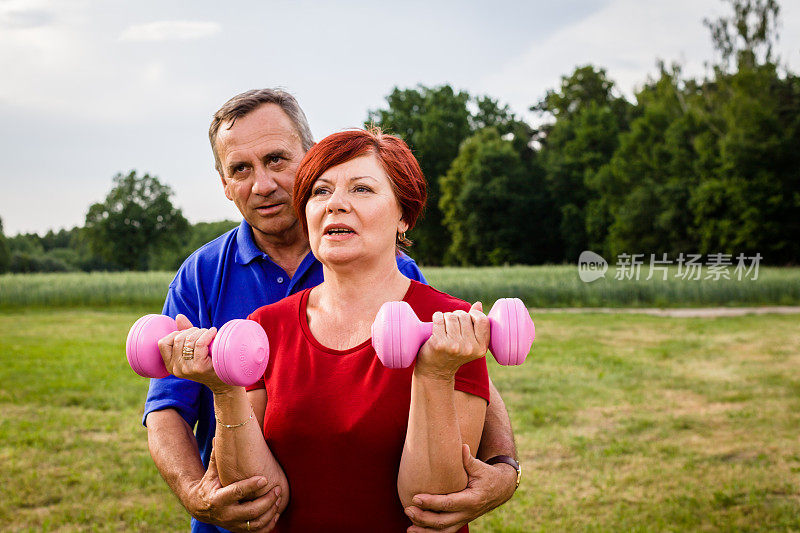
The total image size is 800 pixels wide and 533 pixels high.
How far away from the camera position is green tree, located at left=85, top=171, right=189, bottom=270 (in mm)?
50469

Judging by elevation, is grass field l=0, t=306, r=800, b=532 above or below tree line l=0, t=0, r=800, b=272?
below

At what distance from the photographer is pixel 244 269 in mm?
2408

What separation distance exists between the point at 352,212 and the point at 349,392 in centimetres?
45

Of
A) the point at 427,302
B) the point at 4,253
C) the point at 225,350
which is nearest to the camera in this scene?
the point at 225,350

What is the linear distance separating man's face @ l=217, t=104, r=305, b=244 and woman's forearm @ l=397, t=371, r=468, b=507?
2.99ft

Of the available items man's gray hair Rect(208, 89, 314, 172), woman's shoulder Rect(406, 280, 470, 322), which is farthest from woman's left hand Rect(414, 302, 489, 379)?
man's gray hair Rect(208, 89, 314, 172)

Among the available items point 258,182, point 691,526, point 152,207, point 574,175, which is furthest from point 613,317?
point 152,207

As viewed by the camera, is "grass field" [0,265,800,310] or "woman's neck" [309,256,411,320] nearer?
"woman's neck" [309,256,411,320]

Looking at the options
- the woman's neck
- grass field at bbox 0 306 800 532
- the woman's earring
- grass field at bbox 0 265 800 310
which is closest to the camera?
the woman's neck

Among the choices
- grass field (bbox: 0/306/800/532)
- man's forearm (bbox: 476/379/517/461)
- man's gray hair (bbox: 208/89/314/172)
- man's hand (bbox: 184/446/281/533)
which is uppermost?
man's gray hair (bbox: 208/89/314/172)

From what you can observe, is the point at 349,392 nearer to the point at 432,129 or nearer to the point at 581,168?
the point at 581,168

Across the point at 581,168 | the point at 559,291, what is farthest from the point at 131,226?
the point at 559,291

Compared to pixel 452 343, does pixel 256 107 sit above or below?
above

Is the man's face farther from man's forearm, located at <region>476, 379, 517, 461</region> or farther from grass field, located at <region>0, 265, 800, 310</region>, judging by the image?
grass field, located at <region>0, 265, 800, 310</region>
